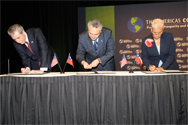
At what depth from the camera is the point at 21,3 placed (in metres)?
6.28

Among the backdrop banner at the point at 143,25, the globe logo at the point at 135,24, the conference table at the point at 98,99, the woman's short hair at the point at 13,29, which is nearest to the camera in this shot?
the conference table at the point at 98,99

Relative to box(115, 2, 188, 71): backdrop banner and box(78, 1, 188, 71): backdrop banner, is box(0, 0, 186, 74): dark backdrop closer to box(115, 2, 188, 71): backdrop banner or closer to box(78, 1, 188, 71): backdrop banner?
box(78, 1, 188, 71): backdrop banner

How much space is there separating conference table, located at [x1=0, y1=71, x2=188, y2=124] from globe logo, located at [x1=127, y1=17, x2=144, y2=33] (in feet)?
9.95

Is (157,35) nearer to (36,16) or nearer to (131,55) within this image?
(131,55)

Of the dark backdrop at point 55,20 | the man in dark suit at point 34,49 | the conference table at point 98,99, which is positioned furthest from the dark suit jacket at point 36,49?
the dark backdrop at point 55,20

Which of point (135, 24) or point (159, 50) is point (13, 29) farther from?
point (135, 24)

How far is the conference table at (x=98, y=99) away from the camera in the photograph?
2564 mm

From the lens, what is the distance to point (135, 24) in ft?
18.0

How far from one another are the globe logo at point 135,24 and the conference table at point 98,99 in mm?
3034

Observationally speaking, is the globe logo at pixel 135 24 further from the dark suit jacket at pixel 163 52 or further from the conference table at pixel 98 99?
the conference table at pixel 98 99

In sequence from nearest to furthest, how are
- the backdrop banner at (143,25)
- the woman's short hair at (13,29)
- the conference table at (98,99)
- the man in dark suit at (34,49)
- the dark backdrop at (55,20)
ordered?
the conference table at (98,99) → the woman's short hair at (13,29) → the man in dark suit at (34,49) → the backdrop banner at (143,25) → the dark backdrop at (55,20)

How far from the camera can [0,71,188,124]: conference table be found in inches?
101

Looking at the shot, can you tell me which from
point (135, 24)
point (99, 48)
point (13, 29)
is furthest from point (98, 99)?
point (135, 24)

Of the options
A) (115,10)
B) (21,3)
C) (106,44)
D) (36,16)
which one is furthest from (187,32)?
(21,3)
